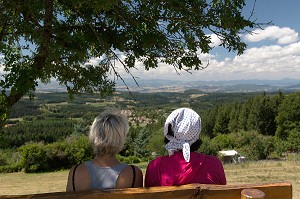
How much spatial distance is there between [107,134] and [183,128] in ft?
1.80

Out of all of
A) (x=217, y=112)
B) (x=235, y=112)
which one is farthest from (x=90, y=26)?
(x=217, y=112)

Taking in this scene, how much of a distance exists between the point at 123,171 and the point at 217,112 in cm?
8263

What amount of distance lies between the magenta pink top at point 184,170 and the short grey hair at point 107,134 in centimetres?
31

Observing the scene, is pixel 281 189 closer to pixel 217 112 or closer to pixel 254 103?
pixel 254 103

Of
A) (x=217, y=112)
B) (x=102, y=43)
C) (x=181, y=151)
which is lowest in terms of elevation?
(x=217, y=112)

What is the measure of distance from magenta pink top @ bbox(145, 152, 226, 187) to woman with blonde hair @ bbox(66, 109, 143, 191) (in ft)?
0.44

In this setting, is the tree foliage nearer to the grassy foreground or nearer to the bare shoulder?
the bare shoulder

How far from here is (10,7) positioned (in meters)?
3.79

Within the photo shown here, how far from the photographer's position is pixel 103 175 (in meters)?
2.19

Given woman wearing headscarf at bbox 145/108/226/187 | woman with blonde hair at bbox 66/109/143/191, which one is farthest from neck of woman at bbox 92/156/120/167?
woman wearing headscarf at bbox 145/108/226/187

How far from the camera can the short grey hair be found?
2230mm

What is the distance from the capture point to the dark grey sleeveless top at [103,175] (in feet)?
7.13

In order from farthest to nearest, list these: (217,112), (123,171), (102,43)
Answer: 1. (217,112)
2. (102,43)
3. (123,171)

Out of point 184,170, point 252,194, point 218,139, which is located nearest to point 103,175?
point 184,170
